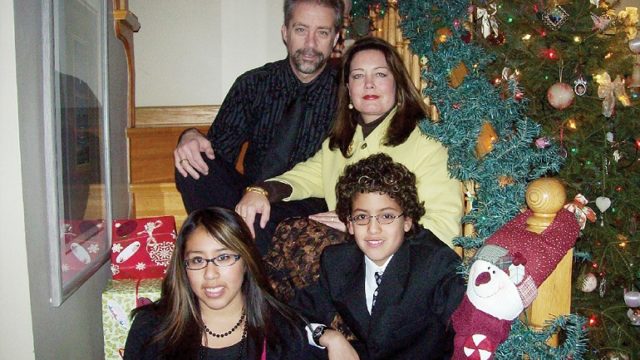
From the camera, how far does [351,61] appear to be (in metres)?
2.11

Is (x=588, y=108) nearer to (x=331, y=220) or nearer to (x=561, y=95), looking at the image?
(x=561, y=95)

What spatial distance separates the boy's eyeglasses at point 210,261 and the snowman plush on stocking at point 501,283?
0.71m

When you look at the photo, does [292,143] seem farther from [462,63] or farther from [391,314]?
[391,314]

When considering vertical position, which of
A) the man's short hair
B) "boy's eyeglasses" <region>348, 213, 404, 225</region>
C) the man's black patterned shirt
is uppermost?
the man's short hair

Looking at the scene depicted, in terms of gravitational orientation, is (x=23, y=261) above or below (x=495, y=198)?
below

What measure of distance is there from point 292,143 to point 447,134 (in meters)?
0.94

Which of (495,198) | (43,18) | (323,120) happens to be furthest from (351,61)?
(43,18)

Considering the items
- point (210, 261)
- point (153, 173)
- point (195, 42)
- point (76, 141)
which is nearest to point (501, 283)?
point (210, 261)

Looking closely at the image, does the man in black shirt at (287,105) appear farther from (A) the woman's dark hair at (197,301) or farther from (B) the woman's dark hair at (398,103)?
(A) the woman's dark hair at (197,301)

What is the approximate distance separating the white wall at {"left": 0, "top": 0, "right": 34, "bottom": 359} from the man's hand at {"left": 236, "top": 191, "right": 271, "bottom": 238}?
0.72 m

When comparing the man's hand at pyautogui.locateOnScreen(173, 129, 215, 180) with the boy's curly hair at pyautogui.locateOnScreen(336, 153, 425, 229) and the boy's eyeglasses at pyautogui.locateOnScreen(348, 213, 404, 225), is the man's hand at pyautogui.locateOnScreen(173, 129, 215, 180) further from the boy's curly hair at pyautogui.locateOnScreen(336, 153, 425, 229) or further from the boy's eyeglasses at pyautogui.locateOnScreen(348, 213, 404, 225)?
the boy's eyeglasses at pyautogui.locateOnScreen(348, 213, 404, 225)

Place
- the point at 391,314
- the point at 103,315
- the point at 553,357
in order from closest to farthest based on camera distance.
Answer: the point at 553,357, the point at 391,314, the point at 103,315

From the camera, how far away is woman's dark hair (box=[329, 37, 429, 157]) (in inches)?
78.1

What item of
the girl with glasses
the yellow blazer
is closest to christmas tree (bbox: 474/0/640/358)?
the yellow blazer
